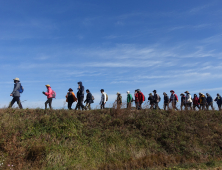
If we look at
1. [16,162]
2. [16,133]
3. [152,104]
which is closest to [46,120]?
[16,133]

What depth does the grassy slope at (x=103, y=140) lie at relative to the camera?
9164mm

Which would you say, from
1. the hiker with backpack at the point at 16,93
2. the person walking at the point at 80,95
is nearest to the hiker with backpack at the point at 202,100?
the person walking at the point at 80,95

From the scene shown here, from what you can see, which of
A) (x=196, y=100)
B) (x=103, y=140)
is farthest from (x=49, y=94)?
(x=196, y=100)

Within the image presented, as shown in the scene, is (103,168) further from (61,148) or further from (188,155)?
(188,155)

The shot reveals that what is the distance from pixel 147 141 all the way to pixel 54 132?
18.7 feet

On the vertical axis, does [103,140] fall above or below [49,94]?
below

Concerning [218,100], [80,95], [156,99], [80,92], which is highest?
[80,92]

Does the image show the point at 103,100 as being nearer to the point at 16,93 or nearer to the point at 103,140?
the point at 103,140

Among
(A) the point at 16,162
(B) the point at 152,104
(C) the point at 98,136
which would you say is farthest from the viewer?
(B) the point at 152,104

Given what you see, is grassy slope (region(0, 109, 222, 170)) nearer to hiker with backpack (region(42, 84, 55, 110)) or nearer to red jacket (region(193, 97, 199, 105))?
hiker with backpack (region(42, 84, 55, 110))

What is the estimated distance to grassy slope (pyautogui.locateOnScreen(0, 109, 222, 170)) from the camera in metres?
9.16

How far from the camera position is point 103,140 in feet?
37.1

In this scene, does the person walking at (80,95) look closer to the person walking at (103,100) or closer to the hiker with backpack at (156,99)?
the person walking at (103,100)

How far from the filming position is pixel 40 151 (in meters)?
9.09
